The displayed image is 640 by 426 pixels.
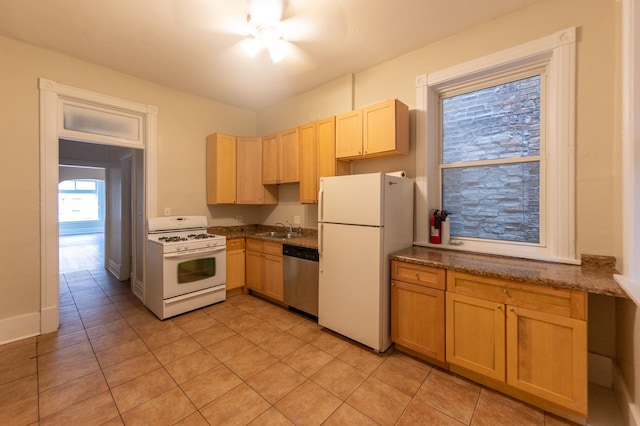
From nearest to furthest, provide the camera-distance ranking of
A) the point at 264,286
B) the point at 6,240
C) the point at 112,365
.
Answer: the point at 112,365
the point at 6,240
the point at 264,286

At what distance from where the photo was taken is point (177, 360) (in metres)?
2.25

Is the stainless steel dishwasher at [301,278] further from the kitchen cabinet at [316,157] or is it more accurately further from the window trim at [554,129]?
the window trim at [554,129]

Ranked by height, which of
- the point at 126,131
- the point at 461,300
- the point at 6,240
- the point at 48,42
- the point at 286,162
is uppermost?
the point at 48,42

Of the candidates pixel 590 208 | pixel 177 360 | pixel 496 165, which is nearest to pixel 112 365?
pixel 177 360

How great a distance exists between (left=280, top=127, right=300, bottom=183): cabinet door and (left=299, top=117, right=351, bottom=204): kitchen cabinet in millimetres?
85

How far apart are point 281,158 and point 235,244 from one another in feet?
4.66

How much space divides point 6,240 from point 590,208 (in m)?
5.13

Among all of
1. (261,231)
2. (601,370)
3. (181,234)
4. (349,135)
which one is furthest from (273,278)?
(601,370)

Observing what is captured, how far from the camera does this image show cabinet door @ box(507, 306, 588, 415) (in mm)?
1538

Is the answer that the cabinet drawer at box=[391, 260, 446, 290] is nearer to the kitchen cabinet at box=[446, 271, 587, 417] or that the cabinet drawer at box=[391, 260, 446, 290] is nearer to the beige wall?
the kitchen cabinet at box=[446, 271, 587, 417]

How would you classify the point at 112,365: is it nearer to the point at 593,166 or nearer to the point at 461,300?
the point at 461,300

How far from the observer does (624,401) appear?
1609mm

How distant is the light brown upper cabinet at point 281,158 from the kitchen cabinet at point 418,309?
78.3 inches

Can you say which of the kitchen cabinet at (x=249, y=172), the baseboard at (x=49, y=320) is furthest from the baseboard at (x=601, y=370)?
the baseboard at (x=49, y=320)
